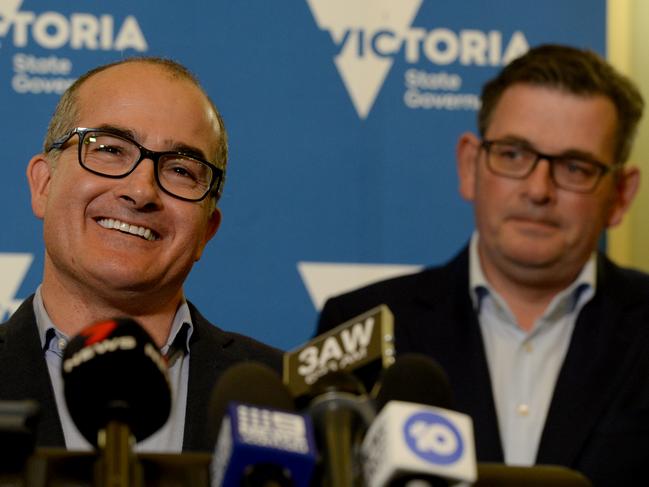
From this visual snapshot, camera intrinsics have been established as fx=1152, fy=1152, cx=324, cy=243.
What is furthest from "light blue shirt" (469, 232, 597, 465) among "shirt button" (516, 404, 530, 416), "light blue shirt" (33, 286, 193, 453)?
"light blue shirt" (33, 286, 193, 453)

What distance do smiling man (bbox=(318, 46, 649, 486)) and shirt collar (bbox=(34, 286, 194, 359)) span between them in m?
0.63

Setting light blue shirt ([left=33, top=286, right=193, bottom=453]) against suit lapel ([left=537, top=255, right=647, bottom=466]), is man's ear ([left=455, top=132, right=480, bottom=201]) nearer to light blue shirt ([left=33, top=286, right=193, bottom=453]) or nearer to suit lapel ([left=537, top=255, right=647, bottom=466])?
suit lapel ([left=537, top=255, right=647, bottom=466])

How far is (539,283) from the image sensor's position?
2.65m

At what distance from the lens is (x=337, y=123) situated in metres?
2.89

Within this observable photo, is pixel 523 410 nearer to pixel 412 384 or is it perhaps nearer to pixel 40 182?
pixel 40 182

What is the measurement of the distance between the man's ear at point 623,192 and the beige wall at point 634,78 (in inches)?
12.7

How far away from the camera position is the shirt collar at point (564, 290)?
267cm

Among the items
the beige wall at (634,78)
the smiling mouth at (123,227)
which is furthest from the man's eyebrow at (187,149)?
the beige wall at (634,78)

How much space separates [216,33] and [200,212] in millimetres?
969

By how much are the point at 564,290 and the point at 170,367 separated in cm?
105

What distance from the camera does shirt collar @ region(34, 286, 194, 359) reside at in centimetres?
199

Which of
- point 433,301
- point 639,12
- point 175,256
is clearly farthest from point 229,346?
point 639,12

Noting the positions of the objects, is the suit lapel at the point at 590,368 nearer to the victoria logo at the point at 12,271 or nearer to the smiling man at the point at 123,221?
the smiling man at the point at 123,221

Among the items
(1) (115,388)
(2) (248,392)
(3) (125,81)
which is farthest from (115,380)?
(3) (125,81)
